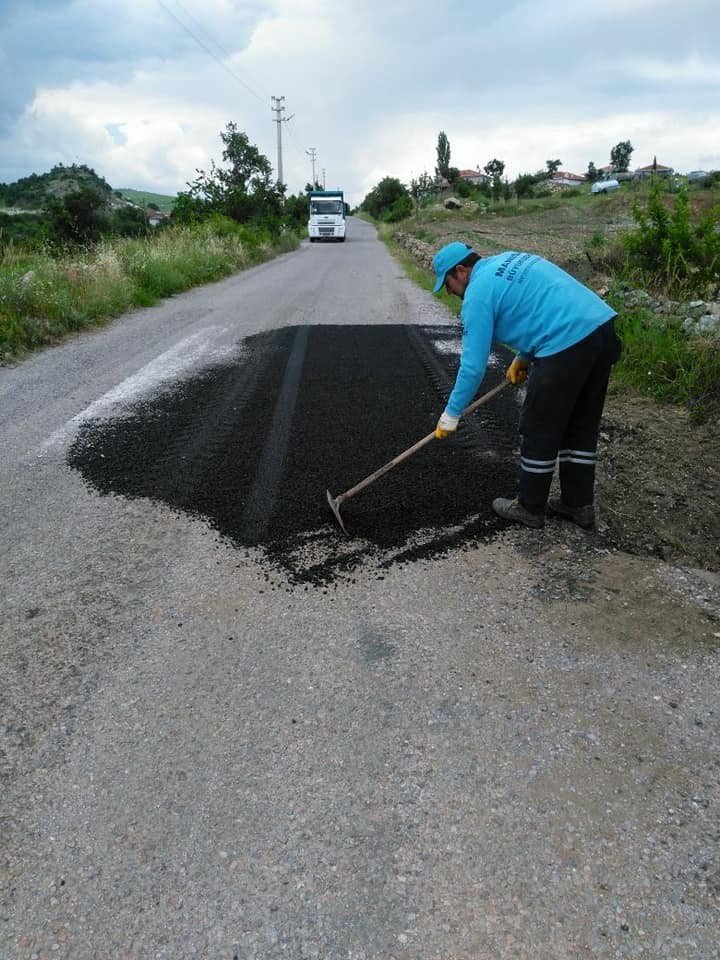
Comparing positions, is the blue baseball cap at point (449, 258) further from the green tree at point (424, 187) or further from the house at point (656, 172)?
the green tree at point (424, 187)

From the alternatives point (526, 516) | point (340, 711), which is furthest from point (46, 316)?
point (340, 711)

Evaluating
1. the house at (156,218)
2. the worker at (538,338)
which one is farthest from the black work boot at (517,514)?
the house at (156,218)

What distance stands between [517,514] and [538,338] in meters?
0.96

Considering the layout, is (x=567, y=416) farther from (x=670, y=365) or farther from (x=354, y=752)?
(x=670, y=365)

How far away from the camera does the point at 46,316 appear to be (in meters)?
8.29

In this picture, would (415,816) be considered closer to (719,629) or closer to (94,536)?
(719,629)

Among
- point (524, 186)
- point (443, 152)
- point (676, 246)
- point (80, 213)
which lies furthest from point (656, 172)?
point (443, 152)

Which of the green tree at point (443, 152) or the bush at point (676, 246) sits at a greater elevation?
the green tree at point (443, 152)

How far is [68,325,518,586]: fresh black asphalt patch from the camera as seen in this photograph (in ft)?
11.3

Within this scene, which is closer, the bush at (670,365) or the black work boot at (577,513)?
the black work boot at (577,513)

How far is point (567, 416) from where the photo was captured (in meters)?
3.21

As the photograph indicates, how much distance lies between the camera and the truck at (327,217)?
32.0m

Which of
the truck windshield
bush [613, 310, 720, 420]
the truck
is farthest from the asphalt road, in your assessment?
the truck windshield

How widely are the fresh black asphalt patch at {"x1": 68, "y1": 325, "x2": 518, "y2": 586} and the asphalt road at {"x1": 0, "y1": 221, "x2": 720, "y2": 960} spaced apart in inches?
7.6
